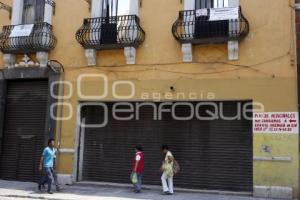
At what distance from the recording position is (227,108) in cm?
1370

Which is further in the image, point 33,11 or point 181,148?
point 33,11

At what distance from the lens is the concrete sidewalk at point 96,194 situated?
1241 cm

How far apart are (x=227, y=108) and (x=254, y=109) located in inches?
38.7

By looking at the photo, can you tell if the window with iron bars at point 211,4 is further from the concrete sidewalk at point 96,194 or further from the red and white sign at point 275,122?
the concrete sidewalk at point 96,194

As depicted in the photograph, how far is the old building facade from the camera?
42.2 ft

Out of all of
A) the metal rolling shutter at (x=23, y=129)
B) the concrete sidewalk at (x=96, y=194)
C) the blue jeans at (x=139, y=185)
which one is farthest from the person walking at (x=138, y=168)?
the metal rolling shutter at (x=23, y=129)

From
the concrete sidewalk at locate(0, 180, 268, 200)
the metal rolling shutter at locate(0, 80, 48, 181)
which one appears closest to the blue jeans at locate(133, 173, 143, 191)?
the concrete sidewalk at locate(0, 180, 268, 200)

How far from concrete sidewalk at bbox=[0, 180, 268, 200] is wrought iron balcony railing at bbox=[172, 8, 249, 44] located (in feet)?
15.2

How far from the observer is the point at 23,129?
51.5ft

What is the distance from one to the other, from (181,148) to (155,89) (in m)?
2.08

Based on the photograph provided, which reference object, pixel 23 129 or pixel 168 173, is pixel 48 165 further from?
pixel 168 173

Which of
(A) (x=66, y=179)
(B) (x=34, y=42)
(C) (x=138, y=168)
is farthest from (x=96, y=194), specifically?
(B) (x=34, y=42)

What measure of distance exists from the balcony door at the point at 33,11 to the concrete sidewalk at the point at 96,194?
6.07 meters

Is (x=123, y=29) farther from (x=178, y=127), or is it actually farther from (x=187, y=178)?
(x=187, y=178)
